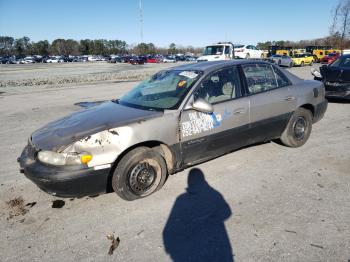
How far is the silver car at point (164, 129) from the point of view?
10.3ft

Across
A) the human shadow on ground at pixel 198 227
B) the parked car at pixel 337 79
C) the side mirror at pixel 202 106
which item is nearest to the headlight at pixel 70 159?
the human shadow on ground at pixel 198 227

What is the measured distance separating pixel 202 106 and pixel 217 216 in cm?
131

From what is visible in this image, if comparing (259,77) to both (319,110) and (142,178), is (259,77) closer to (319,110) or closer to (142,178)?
(319,110)

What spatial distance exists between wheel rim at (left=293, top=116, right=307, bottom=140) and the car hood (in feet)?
8.62

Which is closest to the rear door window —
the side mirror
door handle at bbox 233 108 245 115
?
door handle at bbox 233 108 245 115

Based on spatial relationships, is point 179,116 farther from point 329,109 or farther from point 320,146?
point 329,109

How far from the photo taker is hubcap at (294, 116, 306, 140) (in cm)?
495

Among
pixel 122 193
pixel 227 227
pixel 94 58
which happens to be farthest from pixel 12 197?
pixel 94 58

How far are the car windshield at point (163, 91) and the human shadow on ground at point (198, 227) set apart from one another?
1.15 meters

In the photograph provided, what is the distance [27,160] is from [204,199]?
2.11 metres

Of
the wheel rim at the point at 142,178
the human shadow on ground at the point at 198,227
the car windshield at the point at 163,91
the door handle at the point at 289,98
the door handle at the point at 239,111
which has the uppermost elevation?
the car windshield at the point at 163,91

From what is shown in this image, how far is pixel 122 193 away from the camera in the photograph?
335cm

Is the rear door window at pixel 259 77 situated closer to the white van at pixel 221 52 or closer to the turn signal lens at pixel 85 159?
the turn signal lens at pixel 85 159

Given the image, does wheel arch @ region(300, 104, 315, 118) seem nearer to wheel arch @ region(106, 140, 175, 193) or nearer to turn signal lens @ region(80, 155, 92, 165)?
wheel arch @ region(106, 140, 175, 193)
